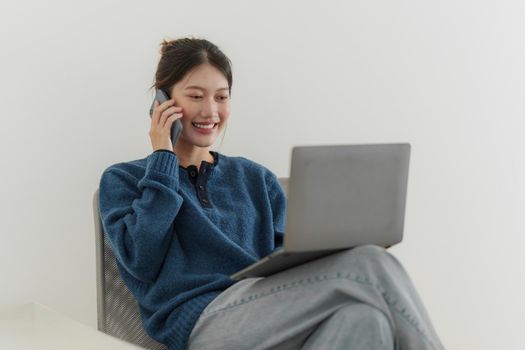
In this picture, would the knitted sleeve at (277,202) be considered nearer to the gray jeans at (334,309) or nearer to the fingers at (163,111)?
the fingers at (163,111)

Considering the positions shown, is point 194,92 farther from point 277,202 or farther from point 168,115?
point 277,202

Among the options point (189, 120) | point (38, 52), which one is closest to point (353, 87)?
point (189, 120)

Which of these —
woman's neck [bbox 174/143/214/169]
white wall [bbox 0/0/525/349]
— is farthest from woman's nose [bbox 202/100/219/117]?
white wall [bbox 0/0/525/349]

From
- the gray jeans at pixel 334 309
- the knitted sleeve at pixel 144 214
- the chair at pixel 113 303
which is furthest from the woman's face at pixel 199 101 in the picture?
the gray jeans at pixel 334 309

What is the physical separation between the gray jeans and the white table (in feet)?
0.80

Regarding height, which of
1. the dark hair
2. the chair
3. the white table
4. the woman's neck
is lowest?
the white table

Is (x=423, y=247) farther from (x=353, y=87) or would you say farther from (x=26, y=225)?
(x=26, y=225)

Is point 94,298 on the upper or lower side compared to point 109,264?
lower

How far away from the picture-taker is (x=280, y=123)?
109 inches

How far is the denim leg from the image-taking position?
5.02 ft

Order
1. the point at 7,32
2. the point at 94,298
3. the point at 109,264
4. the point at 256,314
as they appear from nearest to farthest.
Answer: the point at 256,314 < the point at 109,264 < the point at 7,32 < the point at 94,298

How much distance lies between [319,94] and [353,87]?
0.13m

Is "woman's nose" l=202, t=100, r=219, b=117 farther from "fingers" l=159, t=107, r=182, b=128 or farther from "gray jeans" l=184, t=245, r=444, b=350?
"gray jeans" l=184, t=245, r=444, b=350

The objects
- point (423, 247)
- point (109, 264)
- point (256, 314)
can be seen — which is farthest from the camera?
point (423, 247)
